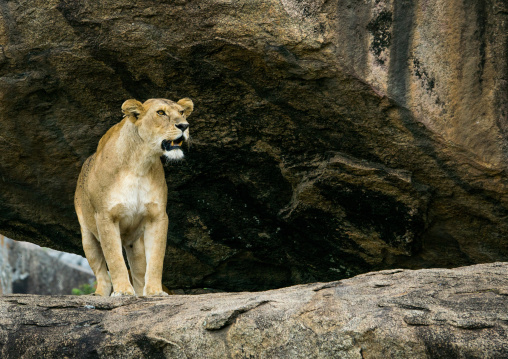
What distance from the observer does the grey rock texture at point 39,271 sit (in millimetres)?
21719

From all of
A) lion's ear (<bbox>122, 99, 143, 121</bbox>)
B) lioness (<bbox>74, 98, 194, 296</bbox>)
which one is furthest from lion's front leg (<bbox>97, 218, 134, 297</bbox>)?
lion's ear (<bbox>122, 99, 143, 121</bbox>)

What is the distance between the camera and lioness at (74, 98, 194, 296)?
26.1 feet

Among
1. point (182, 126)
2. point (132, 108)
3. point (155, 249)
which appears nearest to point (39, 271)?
point (155, 249)

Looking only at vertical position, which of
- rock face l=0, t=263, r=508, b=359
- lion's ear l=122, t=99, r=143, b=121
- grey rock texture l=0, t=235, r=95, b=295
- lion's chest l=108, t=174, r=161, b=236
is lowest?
grey rock texture l=0, t=235, r=95, b=295

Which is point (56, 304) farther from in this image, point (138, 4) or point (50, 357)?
point (138, 4)

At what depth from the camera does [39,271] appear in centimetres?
2203

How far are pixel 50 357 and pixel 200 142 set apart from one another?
351 cm

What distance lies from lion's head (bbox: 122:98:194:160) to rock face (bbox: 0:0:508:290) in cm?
50

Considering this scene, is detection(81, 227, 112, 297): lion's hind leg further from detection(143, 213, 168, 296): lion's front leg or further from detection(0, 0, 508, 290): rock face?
detection(0, 0, 508, 290): rock face

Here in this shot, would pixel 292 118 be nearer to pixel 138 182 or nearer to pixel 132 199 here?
pixel 138 182

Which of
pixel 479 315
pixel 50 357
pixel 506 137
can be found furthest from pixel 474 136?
pixel 50 357

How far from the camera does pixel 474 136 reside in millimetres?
7812

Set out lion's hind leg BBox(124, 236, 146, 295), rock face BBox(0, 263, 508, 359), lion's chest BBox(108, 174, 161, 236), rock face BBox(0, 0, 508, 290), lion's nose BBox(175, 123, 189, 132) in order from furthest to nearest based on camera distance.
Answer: lion's hind leg BBox(124, 236, 146, 295)
lion's chest BBox(108, 174, 161, 236)
lion's nose BBox(175, 123, 189, 132)
rock face BBox(0, 0, 508, 290)
rock face BBox(0, 263, 508, 359)

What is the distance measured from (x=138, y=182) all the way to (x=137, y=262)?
1185 mm
